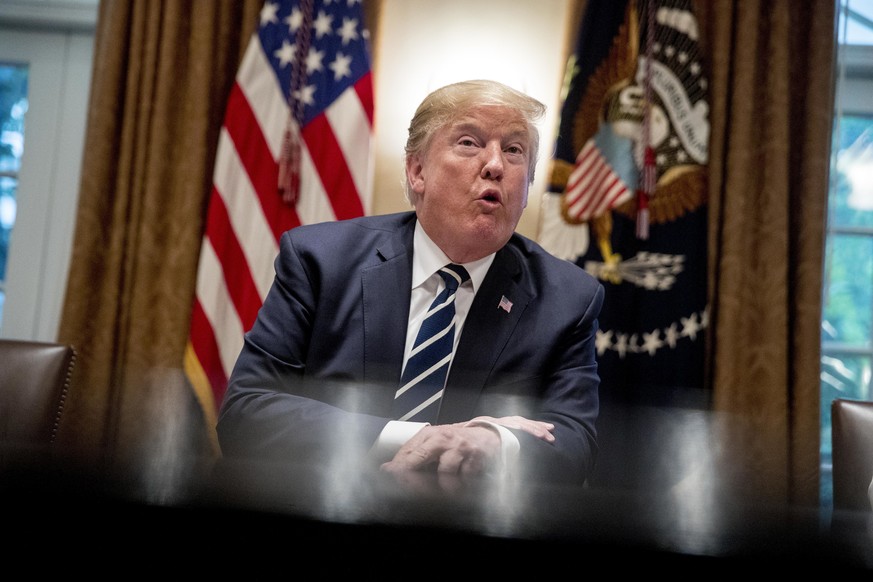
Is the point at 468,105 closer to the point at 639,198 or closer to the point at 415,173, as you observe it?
the point at 415,173

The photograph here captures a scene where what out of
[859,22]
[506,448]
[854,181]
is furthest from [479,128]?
[859,22]

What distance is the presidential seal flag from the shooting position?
2.50m

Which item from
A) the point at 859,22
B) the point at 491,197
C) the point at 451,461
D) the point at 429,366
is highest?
the point at 859,22

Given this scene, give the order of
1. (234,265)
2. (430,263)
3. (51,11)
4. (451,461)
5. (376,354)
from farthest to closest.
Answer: (51,11) → (234,265) → (430,263) → (376,354) → (451,461)

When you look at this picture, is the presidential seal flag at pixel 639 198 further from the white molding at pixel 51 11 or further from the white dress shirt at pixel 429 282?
the white molding at pixel 51 11

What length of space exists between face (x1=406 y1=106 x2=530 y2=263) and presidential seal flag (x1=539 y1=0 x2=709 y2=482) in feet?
3.52

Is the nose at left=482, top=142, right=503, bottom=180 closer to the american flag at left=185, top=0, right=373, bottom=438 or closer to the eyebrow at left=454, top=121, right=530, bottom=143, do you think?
the eyebrow at left=454, top=121, right=530, bottom=143

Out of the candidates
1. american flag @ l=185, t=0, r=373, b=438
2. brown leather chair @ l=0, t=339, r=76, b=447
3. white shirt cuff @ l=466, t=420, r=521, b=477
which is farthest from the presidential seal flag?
brown leather chair @ l=0, t=339, r=76, b=447

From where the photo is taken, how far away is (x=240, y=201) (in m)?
2.48

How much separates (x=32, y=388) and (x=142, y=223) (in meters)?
1.13

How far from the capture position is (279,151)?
8.23ft

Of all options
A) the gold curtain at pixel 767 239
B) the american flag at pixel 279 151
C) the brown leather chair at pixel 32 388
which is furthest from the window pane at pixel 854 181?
the brown leather chair at pixel 32 388

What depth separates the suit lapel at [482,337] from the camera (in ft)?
4.62

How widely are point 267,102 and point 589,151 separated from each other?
3.48 ft
